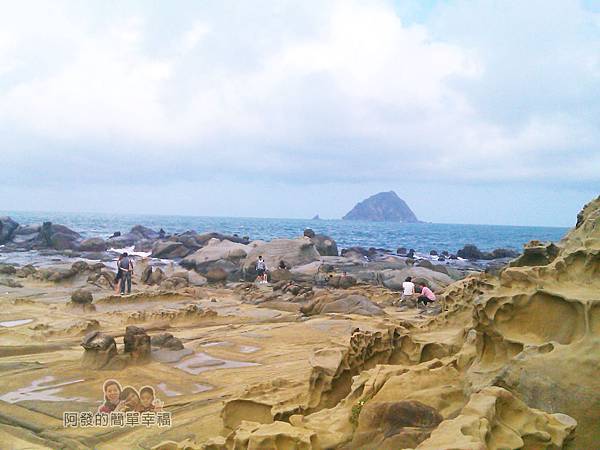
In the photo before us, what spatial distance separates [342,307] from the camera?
10.6 metres

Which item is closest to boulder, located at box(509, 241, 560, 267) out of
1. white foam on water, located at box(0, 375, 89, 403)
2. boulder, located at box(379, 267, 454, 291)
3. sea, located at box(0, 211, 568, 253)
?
white foam on water, located at box(0, 375, 89, 403)

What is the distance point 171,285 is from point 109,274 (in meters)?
2.08

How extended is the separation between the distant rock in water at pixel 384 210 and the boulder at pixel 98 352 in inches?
6313

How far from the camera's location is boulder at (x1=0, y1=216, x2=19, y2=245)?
32.9 meters

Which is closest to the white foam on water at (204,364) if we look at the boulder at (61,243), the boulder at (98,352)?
the boulder at (98,352)

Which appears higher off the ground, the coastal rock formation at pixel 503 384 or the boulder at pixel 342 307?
→ the coastal rock formation at pixel 503 384

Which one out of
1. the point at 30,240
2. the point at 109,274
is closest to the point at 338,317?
the point at 109,274

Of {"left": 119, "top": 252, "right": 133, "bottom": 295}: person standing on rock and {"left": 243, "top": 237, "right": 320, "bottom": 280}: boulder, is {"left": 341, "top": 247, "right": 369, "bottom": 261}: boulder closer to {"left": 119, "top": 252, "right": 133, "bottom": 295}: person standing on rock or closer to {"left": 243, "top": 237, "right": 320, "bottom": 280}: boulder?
{"left": 243, "top": 237, "right": 320, "bottom": 280}: boulder

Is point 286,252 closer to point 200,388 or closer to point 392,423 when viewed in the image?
point 200,388

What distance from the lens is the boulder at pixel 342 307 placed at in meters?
10.3

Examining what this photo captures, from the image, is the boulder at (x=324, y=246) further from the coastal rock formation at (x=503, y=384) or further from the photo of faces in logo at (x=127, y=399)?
the coastal rock formation at (x=503, y=384)

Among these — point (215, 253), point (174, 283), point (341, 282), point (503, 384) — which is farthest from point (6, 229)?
point (503, 384)

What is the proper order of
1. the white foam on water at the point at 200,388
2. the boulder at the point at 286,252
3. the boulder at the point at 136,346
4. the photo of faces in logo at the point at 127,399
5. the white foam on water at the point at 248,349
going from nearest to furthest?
the photo of faces in logo at the point at 127,399, the white foam on water at the point at 200,388, the boulder at the point at 136,346, the white foam on water at the point at 248,349, the boulder at the point at 286,252

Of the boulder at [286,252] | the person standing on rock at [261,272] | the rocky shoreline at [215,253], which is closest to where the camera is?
the person standing on rock at [261,272]
